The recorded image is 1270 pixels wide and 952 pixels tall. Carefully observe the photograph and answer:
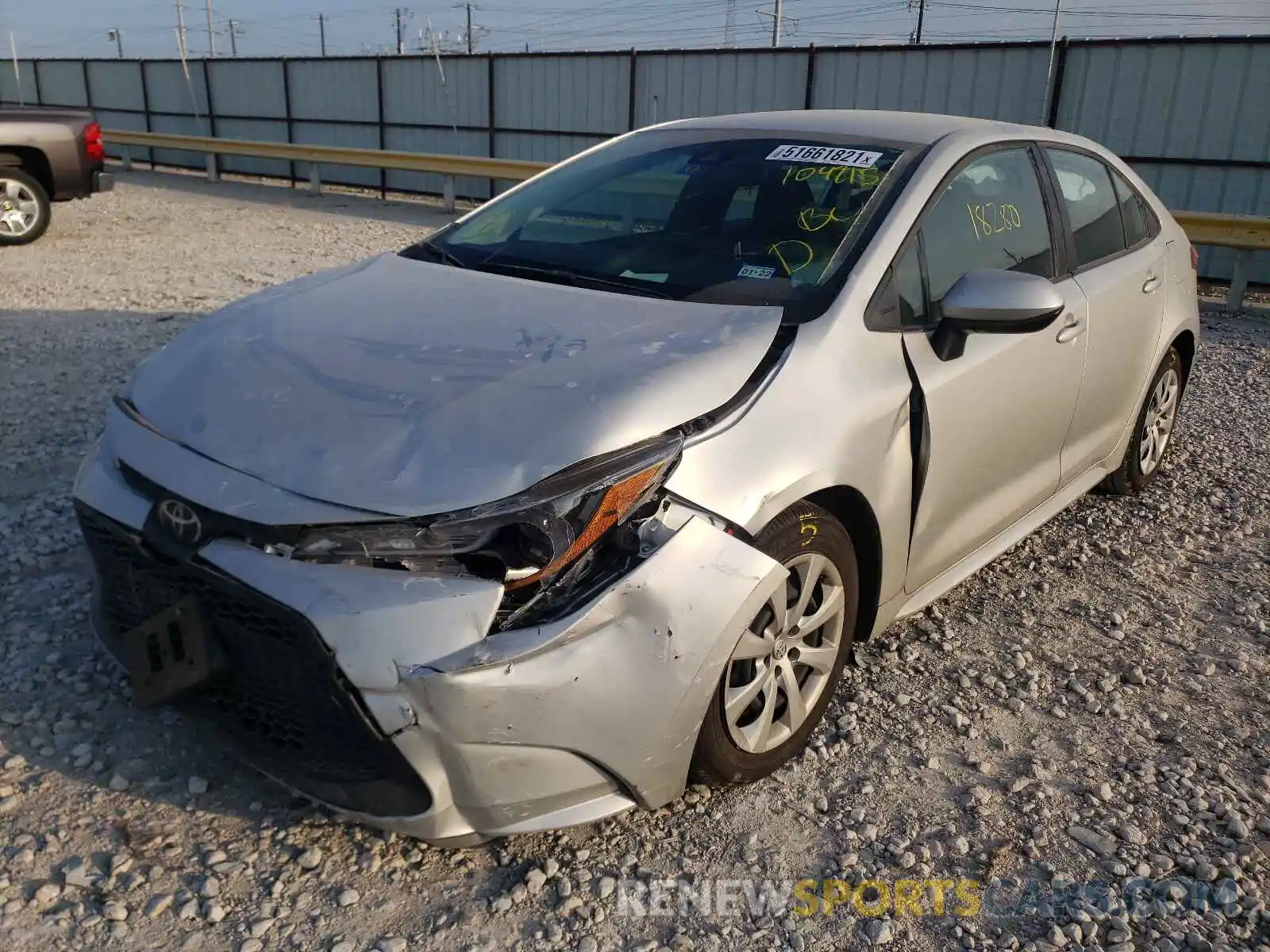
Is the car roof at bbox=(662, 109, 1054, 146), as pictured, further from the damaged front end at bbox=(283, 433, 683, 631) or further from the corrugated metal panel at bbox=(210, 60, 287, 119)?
the corrugated metal panel at bbox=(210, 60, 287, 119)

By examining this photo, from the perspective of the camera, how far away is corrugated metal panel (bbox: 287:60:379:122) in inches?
739

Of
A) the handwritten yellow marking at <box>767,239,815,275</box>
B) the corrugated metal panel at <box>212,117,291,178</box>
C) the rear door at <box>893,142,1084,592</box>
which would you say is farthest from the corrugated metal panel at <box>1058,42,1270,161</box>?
the corrugated metal panel at <box>212,117,291,178</box>

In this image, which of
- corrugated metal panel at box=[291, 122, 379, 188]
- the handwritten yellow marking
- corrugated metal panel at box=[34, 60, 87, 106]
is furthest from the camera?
corrugated metal panel at box=[34, 60, 87, 106]

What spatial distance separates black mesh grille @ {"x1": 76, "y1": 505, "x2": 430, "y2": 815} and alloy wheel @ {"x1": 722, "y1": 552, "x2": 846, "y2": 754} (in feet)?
2.71

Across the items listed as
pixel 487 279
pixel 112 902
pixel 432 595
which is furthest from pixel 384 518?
pixel 487 279

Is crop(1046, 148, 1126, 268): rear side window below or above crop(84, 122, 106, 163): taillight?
above

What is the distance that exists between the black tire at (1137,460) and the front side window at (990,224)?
125 cm

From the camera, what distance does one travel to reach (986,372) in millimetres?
3328

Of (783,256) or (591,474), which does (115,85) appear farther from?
(591,474)

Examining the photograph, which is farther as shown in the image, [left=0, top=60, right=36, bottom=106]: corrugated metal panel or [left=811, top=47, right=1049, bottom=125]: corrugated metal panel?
[left=0, top=60, right=36, bottom=106]: corrugated metal panel

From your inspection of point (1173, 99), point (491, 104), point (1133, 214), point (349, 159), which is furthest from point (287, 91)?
point (1133, 214)

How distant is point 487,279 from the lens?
129 inches

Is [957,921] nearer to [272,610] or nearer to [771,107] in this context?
[272,610]

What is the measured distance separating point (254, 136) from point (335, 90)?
2708 mm
